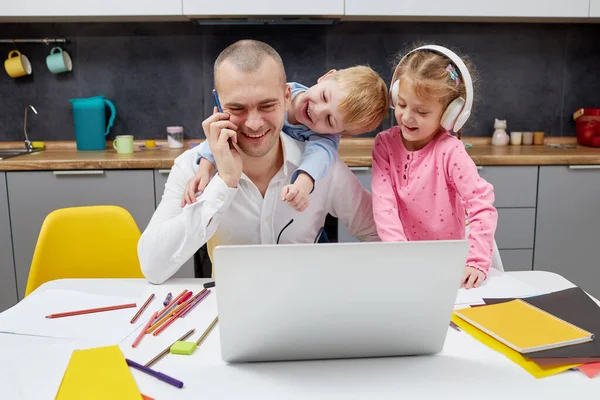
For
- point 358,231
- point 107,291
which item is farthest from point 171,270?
point 358,231

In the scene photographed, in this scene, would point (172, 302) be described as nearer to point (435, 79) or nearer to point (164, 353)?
point (164, 353)

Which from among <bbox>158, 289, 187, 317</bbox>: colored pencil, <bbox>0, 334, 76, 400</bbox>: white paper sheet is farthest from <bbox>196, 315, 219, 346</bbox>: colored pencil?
<bbox>0, 334, 76, 400</bbox>: white paper sheet

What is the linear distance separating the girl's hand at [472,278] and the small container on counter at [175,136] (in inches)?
84.7

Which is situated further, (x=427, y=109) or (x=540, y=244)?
(x=540, y=244)

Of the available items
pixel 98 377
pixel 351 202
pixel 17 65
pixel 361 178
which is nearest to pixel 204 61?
pixel 17 65

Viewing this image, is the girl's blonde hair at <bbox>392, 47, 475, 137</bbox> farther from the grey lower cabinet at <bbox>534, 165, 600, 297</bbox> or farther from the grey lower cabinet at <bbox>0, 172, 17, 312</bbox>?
the grey lower cabinet at <bbox>0, 172, 17, 312</bbox>

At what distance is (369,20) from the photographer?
313cm

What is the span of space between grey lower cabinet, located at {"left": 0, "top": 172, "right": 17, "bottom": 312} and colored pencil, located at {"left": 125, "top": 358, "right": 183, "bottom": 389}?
2.04 metres

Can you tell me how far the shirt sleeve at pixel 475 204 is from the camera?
1.33 metres

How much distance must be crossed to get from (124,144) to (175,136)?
301 millimetres

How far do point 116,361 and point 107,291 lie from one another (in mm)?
399

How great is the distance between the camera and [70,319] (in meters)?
1.13

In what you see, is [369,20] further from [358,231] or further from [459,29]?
[358,231]
